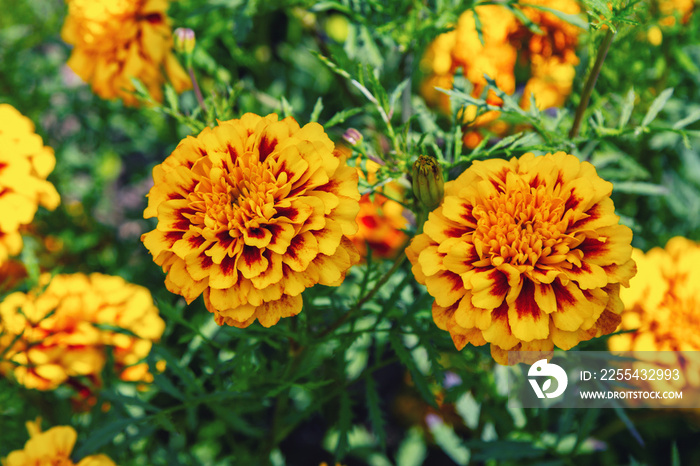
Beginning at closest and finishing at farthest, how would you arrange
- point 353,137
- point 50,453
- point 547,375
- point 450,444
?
point 353,137
point 50,453
point 547,375
point 450,444

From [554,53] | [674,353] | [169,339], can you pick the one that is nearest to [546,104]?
[554,53]

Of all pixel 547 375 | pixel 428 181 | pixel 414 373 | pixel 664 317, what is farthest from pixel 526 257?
pixel 664 317

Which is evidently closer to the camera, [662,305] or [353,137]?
[353,137]

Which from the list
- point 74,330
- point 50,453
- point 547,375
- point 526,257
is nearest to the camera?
point 526,257

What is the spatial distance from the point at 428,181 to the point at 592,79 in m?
0.45

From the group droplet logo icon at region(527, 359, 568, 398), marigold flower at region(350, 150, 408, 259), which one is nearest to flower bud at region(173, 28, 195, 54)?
marigold flower at region(350, 150, 408, 259)

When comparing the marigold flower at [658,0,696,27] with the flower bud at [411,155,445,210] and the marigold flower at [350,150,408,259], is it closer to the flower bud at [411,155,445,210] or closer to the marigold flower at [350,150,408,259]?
the marigold flower at [350,150,408,259]

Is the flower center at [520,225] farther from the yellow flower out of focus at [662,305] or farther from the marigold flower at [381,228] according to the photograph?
the marigold flower at [381,228]

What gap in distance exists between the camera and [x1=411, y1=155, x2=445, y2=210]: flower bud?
85 cm

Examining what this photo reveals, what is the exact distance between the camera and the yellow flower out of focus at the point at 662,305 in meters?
1.30

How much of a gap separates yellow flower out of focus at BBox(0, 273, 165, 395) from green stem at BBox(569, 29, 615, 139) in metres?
1.11

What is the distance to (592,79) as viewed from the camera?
3.36ft

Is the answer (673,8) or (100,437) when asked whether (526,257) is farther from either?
(673,8)

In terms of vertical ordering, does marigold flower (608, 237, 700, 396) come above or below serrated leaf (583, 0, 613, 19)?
below
